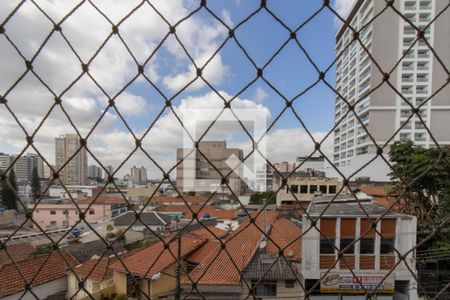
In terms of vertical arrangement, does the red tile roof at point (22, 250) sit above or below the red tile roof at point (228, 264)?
below

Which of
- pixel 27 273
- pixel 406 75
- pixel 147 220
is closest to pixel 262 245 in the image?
pixel 27 273

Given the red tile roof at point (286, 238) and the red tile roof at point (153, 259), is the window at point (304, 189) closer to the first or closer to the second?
the red tile roof at point (286, 238)

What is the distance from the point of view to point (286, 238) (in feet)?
17.2

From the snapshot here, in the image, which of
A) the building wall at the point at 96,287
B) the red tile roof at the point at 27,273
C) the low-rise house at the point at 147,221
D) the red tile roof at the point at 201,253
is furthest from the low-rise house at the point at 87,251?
the low-rise house at the point at 147,221

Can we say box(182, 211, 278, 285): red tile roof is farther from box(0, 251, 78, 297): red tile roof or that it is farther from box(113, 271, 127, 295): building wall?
box(0, 251, 78, 297): red tile roof

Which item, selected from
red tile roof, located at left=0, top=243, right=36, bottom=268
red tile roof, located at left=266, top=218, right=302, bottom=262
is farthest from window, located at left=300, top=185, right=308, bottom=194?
red tile roof, located at left=0, top=243, right=36, bottom=268

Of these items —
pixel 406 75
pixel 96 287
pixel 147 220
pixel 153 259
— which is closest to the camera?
pixel 96 287

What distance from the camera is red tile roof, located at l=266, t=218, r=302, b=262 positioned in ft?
15.4

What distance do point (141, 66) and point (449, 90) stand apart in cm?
1733

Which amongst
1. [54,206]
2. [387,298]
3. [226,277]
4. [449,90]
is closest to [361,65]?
[449,90]

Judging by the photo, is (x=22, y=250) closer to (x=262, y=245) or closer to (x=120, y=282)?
(x=120, y=282)

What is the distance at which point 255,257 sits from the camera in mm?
4535

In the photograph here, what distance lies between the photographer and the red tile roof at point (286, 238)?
4697 millimetres

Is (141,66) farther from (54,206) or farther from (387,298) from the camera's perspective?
(54,206)
